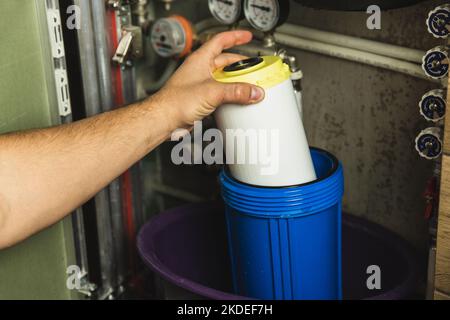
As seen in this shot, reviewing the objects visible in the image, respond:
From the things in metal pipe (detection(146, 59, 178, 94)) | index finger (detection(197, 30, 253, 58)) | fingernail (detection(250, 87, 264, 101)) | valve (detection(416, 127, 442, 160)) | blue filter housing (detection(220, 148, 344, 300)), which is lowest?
blue filter housing (detection(220, 148, 344, 300))

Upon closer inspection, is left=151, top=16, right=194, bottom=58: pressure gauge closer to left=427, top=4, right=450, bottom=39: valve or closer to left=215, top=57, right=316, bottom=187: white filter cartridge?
left=215, top=57, right=316, bottom=187: white filter cartridge

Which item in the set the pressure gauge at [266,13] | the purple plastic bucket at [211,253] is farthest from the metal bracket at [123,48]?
the purple plastic bucket at [211,253]

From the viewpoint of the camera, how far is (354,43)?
1479 mm

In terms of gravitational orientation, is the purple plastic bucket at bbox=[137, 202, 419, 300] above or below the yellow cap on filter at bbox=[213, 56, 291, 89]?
below

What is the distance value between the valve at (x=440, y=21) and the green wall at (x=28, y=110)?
789mm

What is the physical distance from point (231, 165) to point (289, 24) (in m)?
0.45

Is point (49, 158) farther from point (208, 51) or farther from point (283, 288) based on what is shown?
point (283, 288)

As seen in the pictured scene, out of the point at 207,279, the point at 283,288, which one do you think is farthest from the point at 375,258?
the point at 207,279

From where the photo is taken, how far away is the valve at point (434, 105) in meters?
1.24

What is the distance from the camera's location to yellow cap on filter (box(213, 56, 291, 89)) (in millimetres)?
1203

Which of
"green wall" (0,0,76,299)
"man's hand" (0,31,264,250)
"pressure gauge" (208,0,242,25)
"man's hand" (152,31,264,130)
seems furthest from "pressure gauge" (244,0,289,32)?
"green wall" (0,0,76,299)

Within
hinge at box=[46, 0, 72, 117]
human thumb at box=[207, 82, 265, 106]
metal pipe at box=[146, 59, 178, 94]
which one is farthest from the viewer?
metal pipe at box=[146, 59, 178, 94]

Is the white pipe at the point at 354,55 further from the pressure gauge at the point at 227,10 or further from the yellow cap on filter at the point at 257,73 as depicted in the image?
the yellow cap on filter at the point at 257,73

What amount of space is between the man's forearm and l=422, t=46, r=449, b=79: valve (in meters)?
0.51
